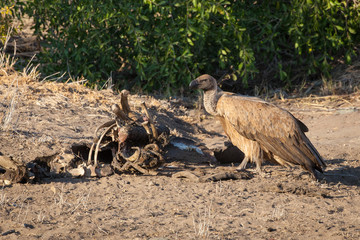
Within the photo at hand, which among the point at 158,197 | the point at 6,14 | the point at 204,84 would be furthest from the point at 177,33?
the point at 158,197

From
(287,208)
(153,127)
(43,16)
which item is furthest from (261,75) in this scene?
(287,208)

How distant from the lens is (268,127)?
5.71 m

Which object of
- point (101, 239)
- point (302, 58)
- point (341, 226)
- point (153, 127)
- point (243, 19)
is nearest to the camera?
point (101, 239)

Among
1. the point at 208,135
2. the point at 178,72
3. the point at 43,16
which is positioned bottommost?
the point at 208,135

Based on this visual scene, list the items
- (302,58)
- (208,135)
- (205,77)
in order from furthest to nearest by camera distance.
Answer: (302,58) → (208,135) → (205,77)

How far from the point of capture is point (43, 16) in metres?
9.60

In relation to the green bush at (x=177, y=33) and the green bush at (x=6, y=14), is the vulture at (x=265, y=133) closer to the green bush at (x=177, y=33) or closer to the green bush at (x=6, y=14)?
the green bush at (x=177, y=33)

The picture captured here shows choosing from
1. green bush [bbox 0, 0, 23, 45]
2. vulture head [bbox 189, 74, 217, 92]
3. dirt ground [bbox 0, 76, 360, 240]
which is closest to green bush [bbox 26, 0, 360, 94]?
green bush [bbox 0, 0, 23, 45]

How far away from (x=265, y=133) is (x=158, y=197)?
5.08 ft

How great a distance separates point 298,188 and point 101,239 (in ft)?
7.10

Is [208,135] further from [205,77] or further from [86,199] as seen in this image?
[86,199]

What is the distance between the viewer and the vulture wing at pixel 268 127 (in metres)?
5.62

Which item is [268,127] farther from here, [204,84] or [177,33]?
[177,33]

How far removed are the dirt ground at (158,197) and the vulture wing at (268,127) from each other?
1.09ft
